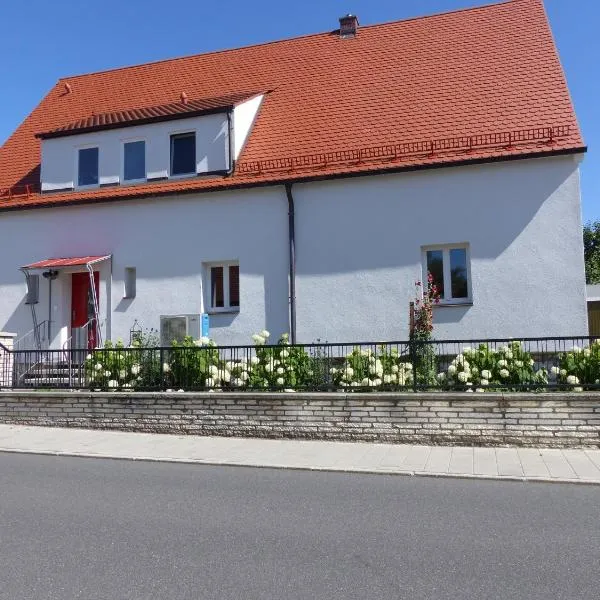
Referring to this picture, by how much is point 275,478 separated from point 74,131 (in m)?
11.9

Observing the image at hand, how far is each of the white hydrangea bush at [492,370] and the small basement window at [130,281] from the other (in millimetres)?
8134

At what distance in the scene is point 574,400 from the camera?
9570mm

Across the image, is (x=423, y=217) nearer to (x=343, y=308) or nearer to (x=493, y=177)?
(x=493, y=177)

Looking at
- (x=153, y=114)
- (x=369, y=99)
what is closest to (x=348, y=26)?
→ (x=369, y=99)

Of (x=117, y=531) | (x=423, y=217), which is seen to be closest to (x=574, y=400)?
(x=423, y=217)

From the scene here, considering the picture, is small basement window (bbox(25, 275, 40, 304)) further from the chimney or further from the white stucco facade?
the chimney

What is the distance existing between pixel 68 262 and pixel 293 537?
11.7 metres

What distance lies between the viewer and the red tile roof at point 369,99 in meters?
14.4

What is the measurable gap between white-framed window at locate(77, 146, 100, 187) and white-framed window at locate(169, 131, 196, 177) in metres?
2.07

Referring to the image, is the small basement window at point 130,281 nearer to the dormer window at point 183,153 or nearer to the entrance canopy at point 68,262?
the entrance canopy at point 68,262

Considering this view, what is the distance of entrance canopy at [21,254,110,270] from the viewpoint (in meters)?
15.5

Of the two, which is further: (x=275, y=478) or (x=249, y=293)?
(x=249, y=293)

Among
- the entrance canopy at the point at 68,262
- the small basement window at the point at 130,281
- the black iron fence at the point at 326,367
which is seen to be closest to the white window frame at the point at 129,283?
the small basement window at the point at 130,281

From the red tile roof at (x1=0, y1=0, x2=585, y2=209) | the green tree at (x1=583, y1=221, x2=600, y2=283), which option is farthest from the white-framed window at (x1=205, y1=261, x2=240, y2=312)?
the green tree at (x1=583, y1=221, x2=600, y2=283)
